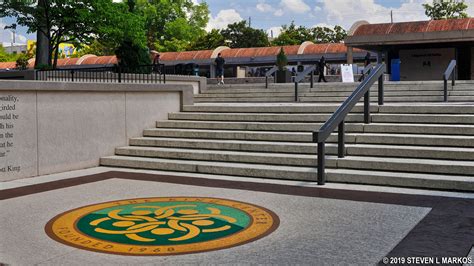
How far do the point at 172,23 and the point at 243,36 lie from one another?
34.1 ft

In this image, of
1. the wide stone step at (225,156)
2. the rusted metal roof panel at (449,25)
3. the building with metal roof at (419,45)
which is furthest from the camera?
the building with metal roof at (419,45)

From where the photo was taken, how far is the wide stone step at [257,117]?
10.9 meters

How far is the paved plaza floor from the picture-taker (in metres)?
4.58

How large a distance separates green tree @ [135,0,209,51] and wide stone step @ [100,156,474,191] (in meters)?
56.9

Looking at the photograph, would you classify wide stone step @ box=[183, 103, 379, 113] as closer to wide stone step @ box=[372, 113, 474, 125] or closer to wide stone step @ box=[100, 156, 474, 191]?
wide stone step @ box=[372, 113, 474, 125]

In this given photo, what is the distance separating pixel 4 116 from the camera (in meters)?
8.78

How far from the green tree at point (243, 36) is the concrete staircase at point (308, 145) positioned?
58687 mm

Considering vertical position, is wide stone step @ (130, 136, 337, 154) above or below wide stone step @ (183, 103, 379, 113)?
below

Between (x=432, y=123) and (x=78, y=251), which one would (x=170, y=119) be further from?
(x=78, y=251)

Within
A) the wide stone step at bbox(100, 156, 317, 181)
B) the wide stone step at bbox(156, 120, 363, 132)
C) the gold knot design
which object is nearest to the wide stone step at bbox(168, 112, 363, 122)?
the wide stone step at bbox(156, 120, 363, 132)

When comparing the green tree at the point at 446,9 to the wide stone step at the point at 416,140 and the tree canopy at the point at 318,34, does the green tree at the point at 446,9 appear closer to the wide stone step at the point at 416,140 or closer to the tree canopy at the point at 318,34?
the tree canopy at the point at 318,34

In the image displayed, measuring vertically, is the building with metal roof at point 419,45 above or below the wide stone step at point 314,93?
above

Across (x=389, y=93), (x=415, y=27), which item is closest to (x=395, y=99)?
(x=389, y=93)

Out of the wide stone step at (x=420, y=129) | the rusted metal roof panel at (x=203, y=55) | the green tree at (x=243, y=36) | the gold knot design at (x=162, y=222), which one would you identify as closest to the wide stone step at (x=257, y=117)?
the wide stone step at (x=420, y=129)
